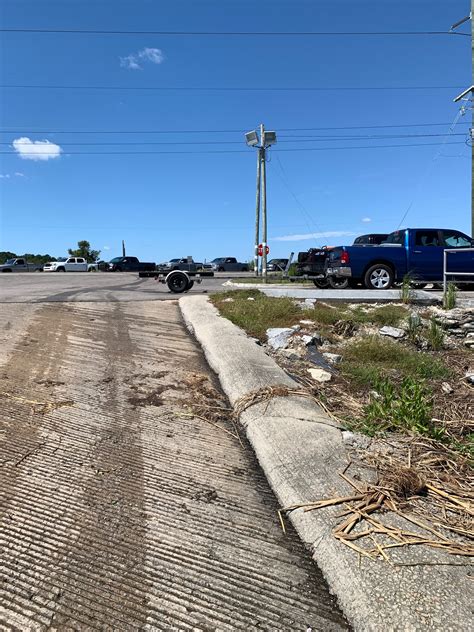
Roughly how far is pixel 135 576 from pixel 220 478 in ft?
3.23

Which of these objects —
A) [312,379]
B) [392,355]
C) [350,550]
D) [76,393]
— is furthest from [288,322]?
[350,550]

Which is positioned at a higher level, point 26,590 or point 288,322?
point 288,322

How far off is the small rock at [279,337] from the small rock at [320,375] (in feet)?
4.51

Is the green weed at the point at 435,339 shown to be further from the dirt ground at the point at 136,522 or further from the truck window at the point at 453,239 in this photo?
the truck window at the point at 453,239

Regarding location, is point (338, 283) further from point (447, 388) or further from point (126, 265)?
point (126, 265)

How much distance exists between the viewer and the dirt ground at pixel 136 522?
6.15 feet

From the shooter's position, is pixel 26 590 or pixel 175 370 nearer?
pixel 26 590

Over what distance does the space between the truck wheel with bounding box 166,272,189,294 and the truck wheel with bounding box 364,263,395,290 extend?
5.73 meters

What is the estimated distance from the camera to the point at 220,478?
2.96 meters

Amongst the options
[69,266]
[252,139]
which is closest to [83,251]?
[69,266]

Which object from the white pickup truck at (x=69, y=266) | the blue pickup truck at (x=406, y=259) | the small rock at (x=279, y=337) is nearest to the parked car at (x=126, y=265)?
the white pickup truck at (x=69, y=266)

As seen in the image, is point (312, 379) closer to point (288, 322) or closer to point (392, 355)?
point (392, 355)

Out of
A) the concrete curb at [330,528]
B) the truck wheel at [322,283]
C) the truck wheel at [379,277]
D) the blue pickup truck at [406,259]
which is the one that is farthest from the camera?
the truck wheel at [322,283]

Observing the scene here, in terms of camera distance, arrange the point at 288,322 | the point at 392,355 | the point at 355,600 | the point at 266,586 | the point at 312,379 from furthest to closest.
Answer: the point at 288,322, the point at 392,355, the point at 312,379, the point at 266,586, the point at 355,600
